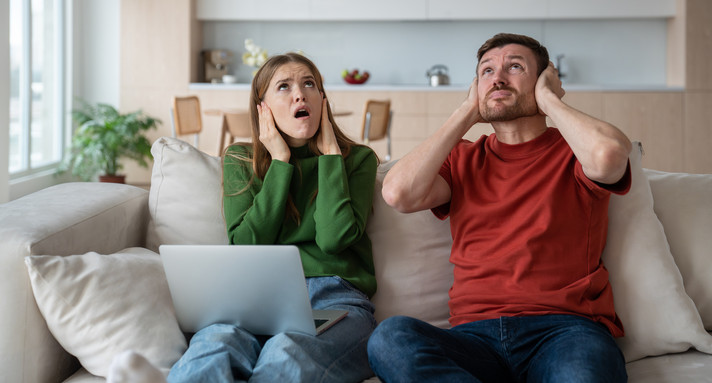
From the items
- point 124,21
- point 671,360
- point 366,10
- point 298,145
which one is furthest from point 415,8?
point 671,360

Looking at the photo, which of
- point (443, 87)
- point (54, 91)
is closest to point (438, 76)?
point (443, 87)

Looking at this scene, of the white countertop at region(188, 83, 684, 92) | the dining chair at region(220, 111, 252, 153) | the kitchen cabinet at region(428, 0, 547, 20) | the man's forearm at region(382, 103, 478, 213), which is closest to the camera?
the man's forearm at region(382, 103, 478, 213)

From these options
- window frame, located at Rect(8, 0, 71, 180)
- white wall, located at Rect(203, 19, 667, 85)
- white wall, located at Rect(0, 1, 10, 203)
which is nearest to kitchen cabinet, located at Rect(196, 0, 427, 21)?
white wall, located at Rect(203, 19, 667, 85)

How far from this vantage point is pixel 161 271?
1.71 m

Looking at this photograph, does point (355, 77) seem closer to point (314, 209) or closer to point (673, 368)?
point (314, 209)

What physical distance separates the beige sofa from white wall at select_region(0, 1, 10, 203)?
3142mm

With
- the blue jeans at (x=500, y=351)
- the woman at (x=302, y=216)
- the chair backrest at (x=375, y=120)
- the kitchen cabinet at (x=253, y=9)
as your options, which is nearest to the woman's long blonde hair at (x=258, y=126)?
the woman at (x=302, y=216)

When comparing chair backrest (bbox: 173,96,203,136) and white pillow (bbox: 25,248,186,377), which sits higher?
chair backrest (bbox: 173,96,203,136)

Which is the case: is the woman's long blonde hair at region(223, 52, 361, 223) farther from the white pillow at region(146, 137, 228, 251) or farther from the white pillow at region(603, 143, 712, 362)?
the white pillow at region(603, 143, 712, 362)

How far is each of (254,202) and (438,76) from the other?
4906 millimetres

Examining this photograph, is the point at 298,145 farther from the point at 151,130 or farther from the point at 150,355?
the point at 151,130

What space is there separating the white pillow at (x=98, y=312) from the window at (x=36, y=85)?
424cm

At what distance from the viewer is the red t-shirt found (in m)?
1.65

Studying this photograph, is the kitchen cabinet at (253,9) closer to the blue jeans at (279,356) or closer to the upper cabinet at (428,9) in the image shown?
the upper cabinet at (428,9)
